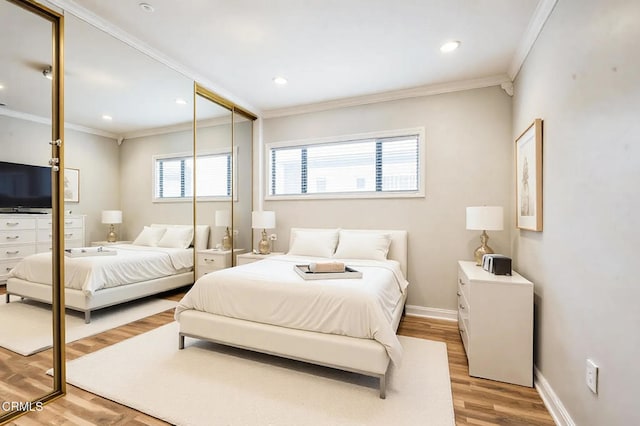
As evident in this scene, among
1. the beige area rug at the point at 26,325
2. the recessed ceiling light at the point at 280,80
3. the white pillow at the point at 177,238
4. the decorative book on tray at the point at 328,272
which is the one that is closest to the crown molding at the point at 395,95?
the recessed ceiling light at the point at 280,80

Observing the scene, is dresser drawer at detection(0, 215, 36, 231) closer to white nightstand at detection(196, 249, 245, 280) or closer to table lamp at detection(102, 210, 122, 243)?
table lamp at detection(102, 210, 122, 243)

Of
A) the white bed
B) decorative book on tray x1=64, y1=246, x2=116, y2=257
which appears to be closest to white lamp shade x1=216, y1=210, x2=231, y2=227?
decorative book on tray x1=64, y1=246, x2=116, y2=257

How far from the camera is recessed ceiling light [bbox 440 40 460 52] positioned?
2635mm

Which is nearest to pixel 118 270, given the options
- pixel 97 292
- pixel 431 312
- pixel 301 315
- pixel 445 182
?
pixel 97 292

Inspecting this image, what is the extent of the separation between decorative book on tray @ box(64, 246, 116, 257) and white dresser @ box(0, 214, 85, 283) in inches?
6.5

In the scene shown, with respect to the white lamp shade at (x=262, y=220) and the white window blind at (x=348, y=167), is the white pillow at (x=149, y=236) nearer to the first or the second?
the white lamp shade at (x=262, y=220)

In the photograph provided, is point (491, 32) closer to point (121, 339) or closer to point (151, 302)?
point (121, 339)

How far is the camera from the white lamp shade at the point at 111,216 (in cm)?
252

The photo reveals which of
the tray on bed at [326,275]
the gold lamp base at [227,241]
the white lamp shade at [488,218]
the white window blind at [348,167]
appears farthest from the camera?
the gold lamp base at [227,241]

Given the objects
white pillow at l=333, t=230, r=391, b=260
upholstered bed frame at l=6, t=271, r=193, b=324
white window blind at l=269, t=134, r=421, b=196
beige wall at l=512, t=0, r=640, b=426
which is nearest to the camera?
beige wall at l=512, t=0, r=640, b=426

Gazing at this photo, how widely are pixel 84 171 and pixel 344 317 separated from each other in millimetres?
2284

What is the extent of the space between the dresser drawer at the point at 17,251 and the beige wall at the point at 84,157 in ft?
1.09

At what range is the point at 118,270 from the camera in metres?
3.11

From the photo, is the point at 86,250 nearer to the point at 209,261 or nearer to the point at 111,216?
the point at 111,216
